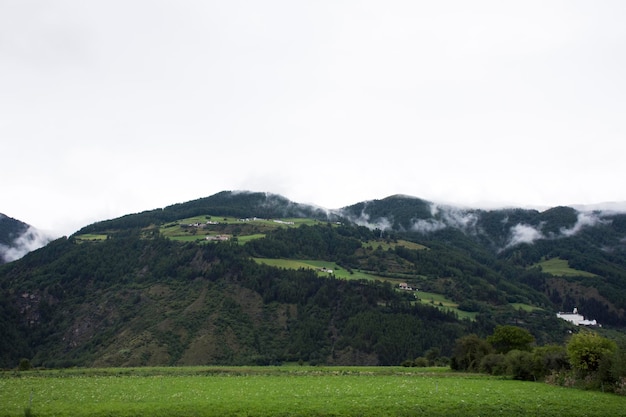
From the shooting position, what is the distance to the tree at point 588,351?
4859 cm

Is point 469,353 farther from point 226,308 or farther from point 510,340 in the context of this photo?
point 226,308

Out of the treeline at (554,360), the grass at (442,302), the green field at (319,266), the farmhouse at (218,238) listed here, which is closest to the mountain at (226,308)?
the grass at (442,302)

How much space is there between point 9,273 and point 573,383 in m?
209

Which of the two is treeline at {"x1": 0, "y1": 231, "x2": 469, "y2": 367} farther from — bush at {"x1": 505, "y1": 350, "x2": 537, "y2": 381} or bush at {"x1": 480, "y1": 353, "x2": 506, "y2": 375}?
bush at {"x1": 505, "y1": 350, "x2": 537, "y2": 381}

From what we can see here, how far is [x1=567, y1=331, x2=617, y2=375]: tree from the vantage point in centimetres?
4859

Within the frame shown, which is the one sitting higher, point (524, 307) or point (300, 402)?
point (300, 402)

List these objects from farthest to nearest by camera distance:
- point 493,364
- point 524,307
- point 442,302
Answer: point 524,307 < point 442,302 < point 493,364

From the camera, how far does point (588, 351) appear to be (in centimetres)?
4912

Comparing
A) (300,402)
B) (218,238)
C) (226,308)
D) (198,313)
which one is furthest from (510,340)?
(218,238)

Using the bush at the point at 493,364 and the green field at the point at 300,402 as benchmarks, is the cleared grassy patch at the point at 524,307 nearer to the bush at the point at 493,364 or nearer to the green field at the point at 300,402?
the bush at the point at 493,364

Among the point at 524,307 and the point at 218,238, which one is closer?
the point at 218,238

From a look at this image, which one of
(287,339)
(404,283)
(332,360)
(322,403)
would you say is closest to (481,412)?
(322,403)

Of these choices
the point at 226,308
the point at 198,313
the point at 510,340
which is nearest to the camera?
the point at 510,340

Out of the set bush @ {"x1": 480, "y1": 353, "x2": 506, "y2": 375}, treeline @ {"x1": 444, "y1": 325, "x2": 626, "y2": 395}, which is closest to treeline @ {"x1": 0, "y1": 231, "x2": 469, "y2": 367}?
treeline @ {"x1": 444, "y1": 325, "x2": 626, "y2": 395}
